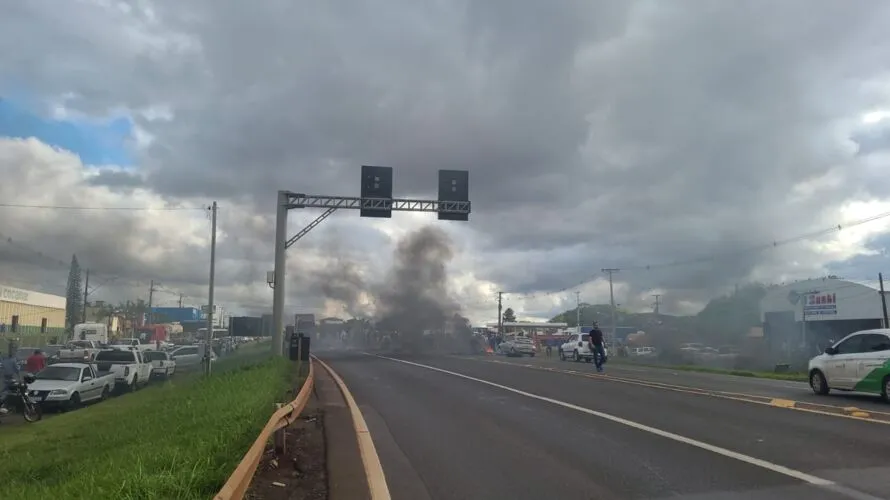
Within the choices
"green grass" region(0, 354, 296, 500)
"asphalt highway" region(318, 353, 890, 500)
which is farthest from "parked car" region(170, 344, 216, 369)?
"asphalt highway" region(318, 353, 890, 500)

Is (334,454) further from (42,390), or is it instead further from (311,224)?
(311,224)

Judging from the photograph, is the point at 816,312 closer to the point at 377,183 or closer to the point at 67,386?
the point at 377,183

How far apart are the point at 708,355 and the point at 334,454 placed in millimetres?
40764

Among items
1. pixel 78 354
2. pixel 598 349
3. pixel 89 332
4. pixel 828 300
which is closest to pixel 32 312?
pixel 89 332

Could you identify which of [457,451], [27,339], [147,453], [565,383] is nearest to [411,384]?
[565,383]

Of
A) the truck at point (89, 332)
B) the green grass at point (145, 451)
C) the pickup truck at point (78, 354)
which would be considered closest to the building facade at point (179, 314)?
the truck at point (89, 332)

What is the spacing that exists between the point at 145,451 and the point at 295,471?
167cm

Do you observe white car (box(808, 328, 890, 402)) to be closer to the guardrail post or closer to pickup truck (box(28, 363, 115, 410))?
the guardrail post

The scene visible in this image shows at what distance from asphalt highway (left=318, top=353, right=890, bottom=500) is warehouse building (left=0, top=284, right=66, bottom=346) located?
208 ft

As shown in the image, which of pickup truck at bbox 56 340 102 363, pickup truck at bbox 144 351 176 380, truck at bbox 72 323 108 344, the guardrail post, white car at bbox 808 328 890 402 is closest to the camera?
the guardrail post

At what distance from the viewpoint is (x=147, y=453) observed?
7.43 meters

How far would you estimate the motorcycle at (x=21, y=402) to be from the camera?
18.2m

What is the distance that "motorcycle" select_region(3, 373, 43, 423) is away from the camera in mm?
18203

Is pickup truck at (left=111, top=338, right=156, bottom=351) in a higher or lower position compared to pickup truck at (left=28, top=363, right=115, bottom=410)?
higher
